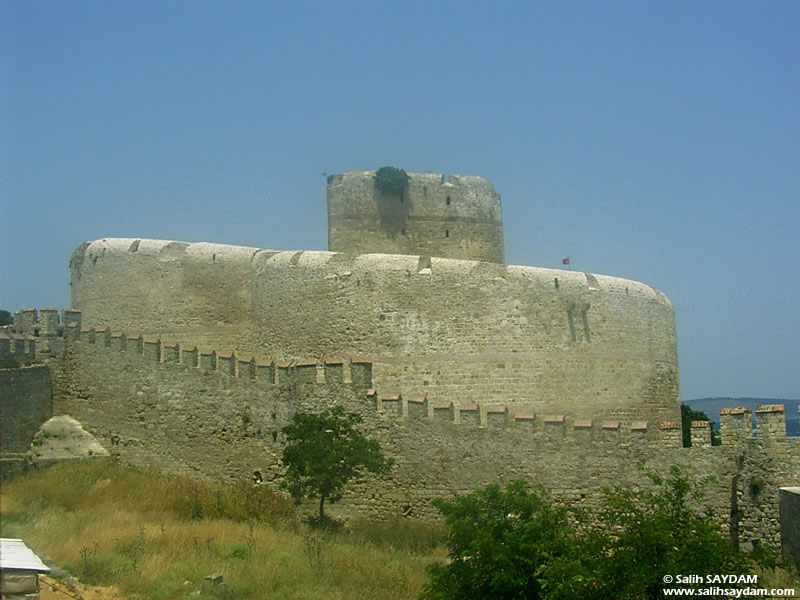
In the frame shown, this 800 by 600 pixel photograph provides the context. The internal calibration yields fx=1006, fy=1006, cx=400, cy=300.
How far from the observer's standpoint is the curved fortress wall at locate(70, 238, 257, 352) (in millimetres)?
26484

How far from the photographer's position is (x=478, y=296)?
23.8 m

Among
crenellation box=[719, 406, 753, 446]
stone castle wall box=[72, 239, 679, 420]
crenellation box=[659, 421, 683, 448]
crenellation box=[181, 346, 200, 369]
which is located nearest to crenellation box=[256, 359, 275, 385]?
crenellation box=[181, 346, 200, 369]

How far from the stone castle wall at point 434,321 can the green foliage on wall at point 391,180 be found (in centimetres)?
579

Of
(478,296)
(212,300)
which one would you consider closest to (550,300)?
(478,296)

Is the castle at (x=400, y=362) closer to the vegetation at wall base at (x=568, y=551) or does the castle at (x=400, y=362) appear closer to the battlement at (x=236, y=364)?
the battlement at (x=236, y=364)

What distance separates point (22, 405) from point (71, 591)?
953 centimetres

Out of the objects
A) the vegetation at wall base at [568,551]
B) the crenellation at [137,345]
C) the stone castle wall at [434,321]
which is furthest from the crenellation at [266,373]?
the vegetation at wall base at [568,551]

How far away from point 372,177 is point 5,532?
17634 millimetres

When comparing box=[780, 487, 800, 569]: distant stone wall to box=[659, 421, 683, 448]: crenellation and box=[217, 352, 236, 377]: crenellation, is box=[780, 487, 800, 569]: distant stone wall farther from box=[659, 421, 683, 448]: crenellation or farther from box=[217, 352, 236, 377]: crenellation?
box=[217, 352, 236, 377]: crenellation

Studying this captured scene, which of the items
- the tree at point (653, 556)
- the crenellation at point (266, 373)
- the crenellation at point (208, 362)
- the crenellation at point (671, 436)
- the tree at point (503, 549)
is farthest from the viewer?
the crenellation at point (208, 362)

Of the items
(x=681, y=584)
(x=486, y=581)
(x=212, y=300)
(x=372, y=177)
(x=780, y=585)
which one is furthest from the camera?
(x=372, y=177)

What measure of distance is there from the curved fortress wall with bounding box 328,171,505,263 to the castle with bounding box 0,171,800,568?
0.20 feet

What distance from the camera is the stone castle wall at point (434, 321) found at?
23.5 m

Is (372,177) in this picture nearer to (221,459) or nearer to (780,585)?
(221,459)
